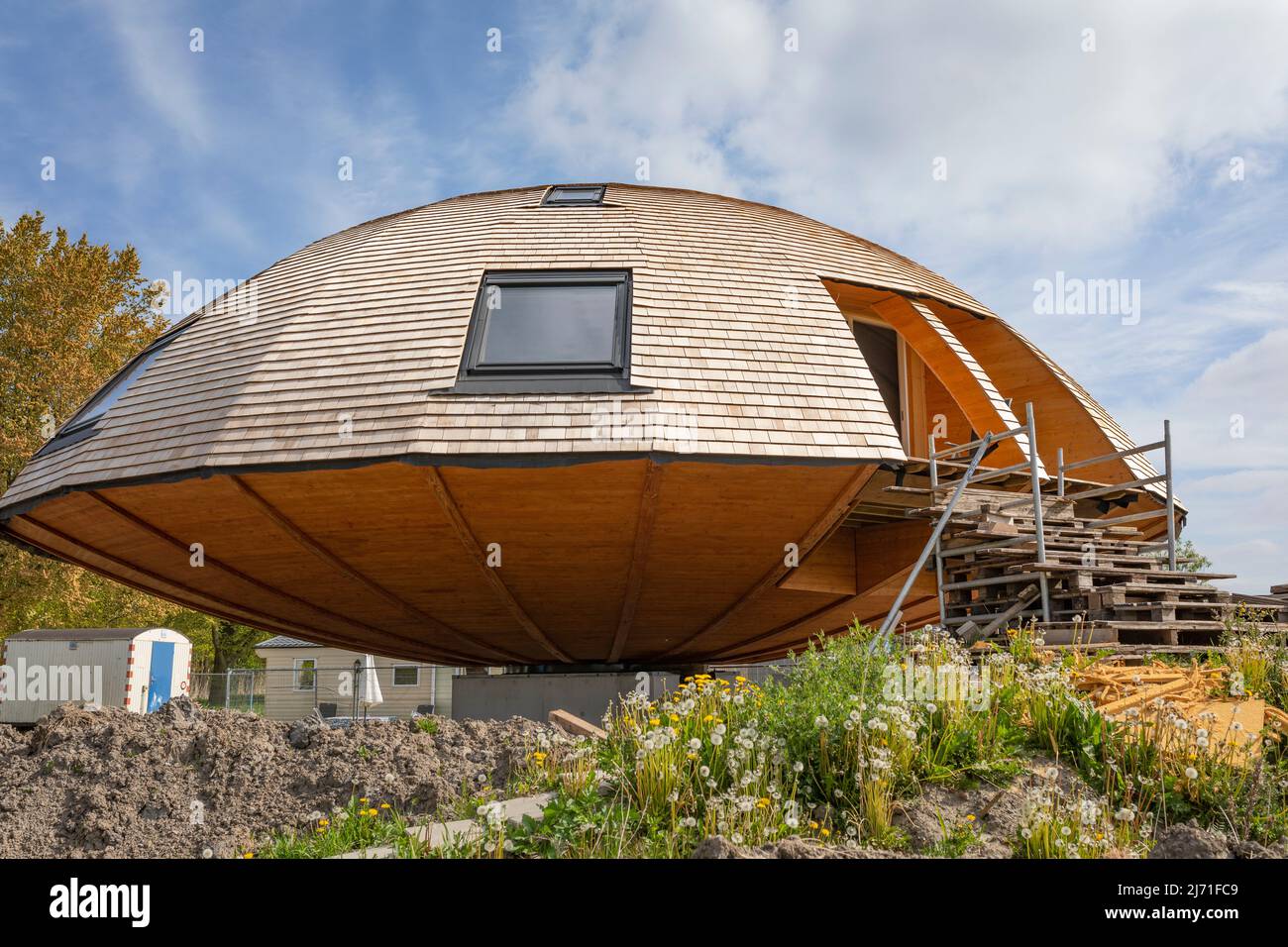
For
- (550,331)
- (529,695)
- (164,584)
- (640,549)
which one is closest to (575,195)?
(550,331)

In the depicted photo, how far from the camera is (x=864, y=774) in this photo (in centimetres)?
434

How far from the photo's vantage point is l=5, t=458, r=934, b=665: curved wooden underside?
829cm

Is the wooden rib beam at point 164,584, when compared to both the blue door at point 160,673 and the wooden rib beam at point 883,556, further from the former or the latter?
the blue door at point 160,673

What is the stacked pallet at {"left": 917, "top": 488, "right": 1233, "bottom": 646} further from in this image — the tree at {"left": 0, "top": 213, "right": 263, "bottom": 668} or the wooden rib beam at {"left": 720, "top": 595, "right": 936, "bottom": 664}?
the tree at {"left": 0, "top": 213, "right": 263, "bottom": 668}

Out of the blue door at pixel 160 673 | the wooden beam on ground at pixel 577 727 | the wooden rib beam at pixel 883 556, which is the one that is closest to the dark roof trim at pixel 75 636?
the blue door at pixel 160 673

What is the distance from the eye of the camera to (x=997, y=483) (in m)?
11.5

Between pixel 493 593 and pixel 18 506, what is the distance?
4983 mm

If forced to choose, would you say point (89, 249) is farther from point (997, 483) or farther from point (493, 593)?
point (997, 483)

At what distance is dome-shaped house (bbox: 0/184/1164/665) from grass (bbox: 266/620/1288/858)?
10.3 feet

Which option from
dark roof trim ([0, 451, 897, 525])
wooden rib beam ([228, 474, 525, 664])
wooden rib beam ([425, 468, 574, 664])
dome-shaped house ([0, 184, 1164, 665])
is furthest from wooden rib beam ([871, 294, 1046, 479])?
wooden rib beam ([228, 474, 525, 664])

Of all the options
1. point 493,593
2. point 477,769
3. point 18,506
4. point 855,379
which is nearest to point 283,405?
point 493,593

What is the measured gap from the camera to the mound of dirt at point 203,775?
4957mm

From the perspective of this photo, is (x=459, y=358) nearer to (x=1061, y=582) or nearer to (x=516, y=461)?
(x=516, y=461)

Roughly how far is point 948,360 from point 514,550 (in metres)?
6.71
